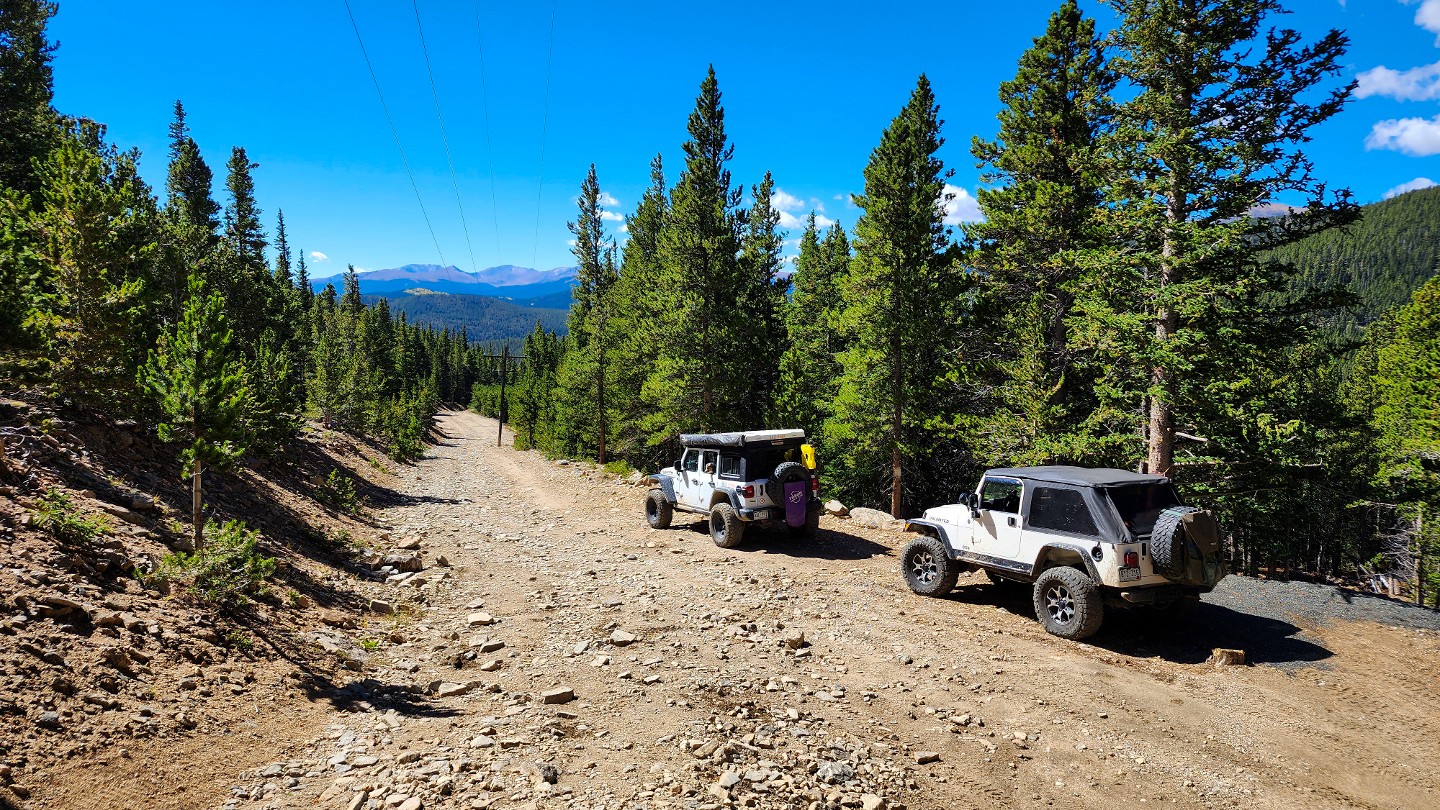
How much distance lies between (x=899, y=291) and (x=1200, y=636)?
12.1 metres

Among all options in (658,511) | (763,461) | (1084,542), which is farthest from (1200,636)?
(658,511)

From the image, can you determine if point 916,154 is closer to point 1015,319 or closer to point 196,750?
point 1015,319

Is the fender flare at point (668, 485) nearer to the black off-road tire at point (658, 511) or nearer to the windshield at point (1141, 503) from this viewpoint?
the black off-road tire at point (658, 511)

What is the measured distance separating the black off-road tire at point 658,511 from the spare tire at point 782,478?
3.77 m

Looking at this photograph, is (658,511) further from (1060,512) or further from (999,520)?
(1060,512)

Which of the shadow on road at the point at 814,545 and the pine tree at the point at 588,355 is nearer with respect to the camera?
the shadow on road at the point at 814,545

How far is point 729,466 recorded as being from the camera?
14.4 meters

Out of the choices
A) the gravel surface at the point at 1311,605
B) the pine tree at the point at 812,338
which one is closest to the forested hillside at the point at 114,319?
the gravel surface at the point at 1311,605

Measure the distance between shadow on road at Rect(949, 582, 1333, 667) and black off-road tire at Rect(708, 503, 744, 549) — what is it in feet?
19.1

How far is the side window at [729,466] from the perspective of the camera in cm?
1422

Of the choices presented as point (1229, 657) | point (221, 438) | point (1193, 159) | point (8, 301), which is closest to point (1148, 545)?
point (1229, 657)

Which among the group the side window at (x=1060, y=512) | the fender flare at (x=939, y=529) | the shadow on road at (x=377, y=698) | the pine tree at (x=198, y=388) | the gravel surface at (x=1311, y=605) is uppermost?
the pine tree at (x=198, y=388)

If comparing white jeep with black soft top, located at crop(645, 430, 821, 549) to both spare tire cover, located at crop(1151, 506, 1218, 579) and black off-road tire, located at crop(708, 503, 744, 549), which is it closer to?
black off-road tire, located at crop(708, 503, 744, 549)

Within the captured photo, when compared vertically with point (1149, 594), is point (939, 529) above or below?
above
